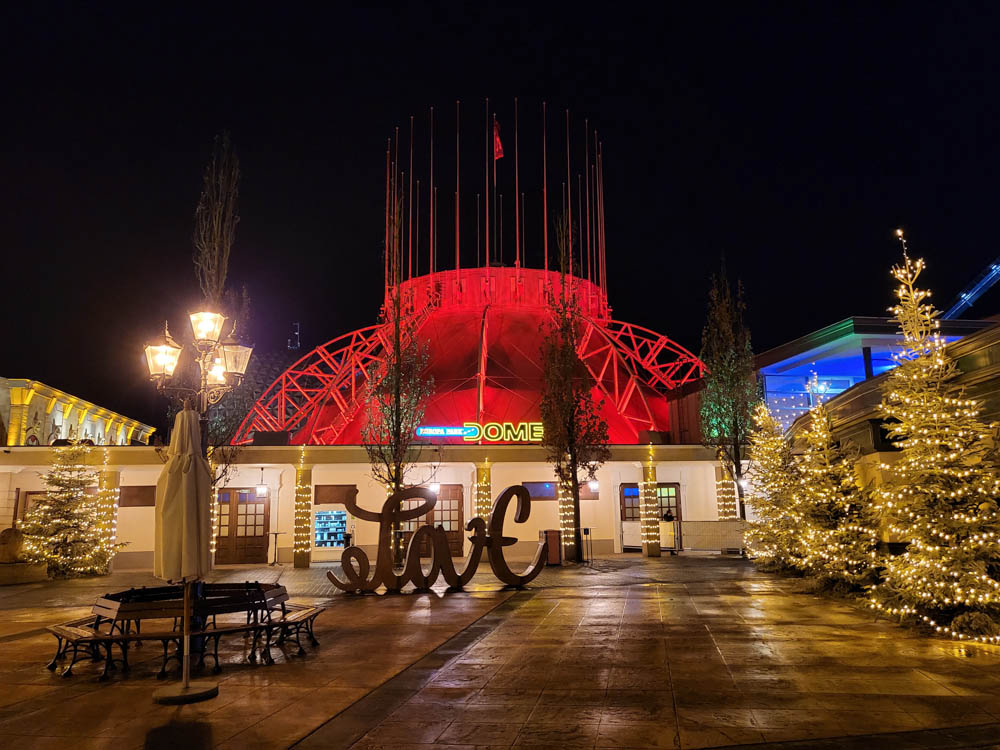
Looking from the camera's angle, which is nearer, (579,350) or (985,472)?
(985,472)

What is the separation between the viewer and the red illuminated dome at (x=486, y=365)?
91.7ft

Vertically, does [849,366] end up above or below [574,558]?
above

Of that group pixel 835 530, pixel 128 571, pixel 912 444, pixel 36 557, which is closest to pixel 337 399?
pixel 128 571

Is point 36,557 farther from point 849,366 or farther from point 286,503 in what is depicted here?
point 849,366

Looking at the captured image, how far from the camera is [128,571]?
2264 centimetres

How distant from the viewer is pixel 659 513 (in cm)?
2673

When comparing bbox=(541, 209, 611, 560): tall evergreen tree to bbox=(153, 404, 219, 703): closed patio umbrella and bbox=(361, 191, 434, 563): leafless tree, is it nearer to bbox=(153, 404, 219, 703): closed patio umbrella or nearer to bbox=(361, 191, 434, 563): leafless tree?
bbox=(361, 191, 434, 563): leafless tree

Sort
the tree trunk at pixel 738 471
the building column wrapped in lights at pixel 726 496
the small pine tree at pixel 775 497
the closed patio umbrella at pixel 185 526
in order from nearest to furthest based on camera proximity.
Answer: the closed patio umbrella at pixel 185 526 → the small pine tree at pixel 775 497 → the tree trunk at pixel 738 471 → the building column wrapped in lights at pixel 726 496

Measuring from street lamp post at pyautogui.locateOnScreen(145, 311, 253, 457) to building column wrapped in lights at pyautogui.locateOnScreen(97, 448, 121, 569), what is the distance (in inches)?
530

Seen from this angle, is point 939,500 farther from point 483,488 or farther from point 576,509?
point 483,488

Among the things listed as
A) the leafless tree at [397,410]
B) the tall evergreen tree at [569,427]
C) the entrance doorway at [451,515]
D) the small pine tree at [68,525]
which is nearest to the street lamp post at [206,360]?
the leafless tree at [397,410]

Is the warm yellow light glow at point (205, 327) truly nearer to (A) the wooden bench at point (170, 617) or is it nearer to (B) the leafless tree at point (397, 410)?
(A) the wooden bench at point (170, 617)

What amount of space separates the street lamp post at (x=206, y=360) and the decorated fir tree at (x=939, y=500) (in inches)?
382

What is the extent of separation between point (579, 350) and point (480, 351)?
12.9ft
